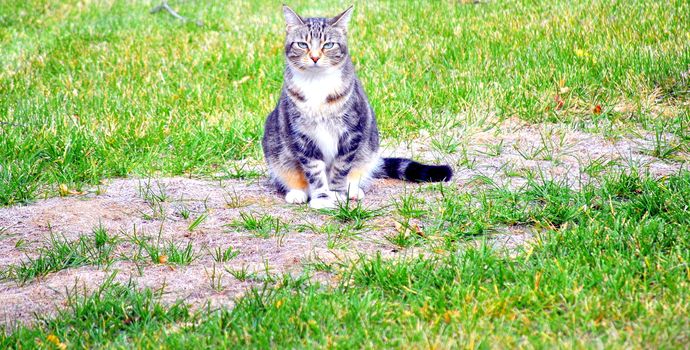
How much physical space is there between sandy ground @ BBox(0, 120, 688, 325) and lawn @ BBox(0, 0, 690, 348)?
23 millimetres

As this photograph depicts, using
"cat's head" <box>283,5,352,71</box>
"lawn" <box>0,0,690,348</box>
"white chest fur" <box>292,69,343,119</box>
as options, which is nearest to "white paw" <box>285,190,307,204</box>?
"lawn" <box>0,0,690,348</box>

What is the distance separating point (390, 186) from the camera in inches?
212

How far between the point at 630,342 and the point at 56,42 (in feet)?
25.1

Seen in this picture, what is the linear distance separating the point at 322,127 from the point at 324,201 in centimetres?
46

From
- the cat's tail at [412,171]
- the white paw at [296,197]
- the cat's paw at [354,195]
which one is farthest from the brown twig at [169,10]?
the cat's paw at [354,195]

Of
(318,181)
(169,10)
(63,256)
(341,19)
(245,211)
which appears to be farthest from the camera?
(169,10)

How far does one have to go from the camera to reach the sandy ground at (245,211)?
3.88 metres

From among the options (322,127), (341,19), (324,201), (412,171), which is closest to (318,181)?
(324,201)

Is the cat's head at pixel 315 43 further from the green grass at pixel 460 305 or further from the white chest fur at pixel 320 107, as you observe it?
the green grass at pixel 460 305

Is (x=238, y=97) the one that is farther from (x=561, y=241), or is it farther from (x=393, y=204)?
(x=561, y=241)

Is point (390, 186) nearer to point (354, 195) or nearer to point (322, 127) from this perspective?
point (354, 195)

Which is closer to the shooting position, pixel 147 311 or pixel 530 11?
pixel 147 311

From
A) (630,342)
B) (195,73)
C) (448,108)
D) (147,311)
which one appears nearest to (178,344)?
(147,311)

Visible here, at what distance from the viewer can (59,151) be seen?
5.79 metres
